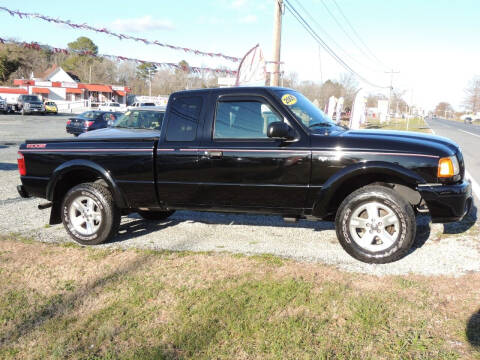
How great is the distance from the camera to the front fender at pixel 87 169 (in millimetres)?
5184

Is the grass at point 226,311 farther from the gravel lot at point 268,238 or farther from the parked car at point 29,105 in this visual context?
the parked car at point 29,105

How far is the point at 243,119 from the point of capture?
16.0ft

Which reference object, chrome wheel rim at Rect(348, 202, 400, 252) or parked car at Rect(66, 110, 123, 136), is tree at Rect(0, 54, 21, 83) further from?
chrome wheel rim at Rect(348, 202, 400, 252)

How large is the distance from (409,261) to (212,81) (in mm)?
35534

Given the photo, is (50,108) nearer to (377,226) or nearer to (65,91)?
(65,91)

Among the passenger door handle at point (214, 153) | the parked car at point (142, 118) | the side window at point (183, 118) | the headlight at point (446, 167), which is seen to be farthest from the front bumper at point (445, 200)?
the parked car at point (142, 118)

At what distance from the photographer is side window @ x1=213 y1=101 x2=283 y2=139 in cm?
479

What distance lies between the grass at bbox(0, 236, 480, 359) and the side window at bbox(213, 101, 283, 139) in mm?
1366

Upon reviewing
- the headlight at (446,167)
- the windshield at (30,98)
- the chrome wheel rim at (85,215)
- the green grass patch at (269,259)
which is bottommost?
the green grass patch at (269,259)

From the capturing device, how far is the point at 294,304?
354 centimetres

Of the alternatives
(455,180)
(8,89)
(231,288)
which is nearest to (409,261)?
(455,180)

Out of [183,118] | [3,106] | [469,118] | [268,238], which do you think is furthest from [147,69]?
[469,118]

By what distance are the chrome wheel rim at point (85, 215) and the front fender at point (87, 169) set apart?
0.31 metres

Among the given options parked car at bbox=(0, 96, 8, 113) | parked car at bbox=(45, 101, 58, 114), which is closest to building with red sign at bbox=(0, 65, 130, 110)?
parked car at bbox=(45, 101, 58, 114)
